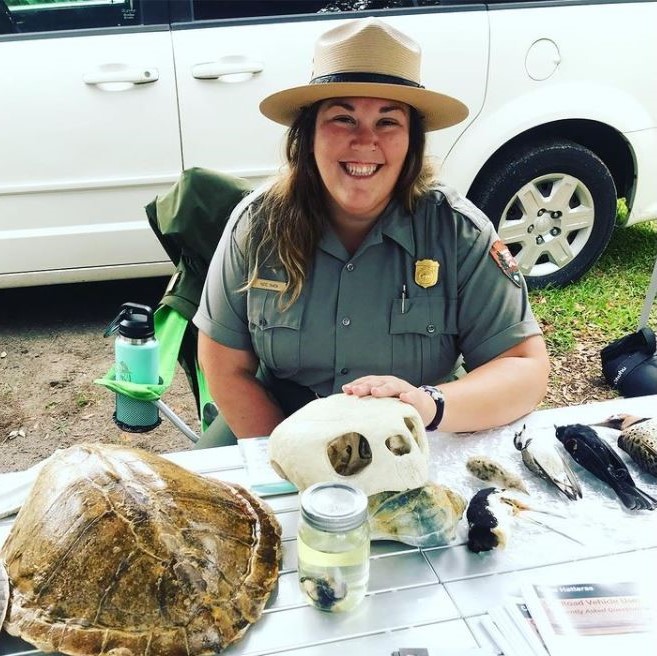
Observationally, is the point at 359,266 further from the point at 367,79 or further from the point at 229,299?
the point at 367,79

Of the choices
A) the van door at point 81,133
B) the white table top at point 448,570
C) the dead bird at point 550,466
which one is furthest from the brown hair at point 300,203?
the van door at point 81,133

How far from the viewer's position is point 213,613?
3.61ft

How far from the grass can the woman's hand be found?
2.33 metres

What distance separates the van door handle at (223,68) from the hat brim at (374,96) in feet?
4.99

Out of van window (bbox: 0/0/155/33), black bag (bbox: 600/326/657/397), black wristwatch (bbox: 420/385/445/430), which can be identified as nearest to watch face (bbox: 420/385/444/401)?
black wristwatch (bbox: 420/385/445/430)

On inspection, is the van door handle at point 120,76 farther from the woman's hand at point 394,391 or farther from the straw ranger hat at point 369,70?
the woman's hand at point 394,391

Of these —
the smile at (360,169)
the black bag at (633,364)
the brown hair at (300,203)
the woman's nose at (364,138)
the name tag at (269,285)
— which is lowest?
the black bag at (633,364)

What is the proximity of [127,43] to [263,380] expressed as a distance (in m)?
2.04

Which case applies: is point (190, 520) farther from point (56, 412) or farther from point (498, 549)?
point (56, 412)

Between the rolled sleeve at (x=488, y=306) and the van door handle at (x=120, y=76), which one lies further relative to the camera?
the van door handle at (x=120, y=76)

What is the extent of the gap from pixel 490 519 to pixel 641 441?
1.46ft

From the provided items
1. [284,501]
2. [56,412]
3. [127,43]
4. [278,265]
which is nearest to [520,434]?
[284,501]

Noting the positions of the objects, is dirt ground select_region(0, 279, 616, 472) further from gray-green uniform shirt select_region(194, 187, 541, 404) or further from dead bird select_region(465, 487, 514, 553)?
dead bird select_region(465, 487, 514, 553)

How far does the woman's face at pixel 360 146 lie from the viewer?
5.90ft
